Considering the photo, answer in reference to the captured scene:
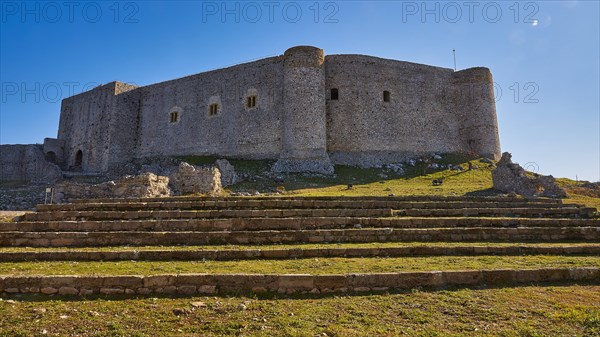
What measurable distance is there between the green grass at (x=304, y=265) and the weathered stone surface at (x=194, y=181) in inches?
453

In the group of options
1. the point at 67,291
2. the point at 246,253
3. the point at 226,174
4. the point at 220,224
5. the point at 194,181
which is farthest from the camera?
the point at 226,174

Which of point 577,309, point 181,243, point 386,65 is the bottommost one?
point 577,309

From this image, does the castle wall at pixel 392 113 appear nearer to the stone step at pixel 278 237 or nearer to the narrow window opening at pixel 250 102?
the narrow window opening at pixel 250 102

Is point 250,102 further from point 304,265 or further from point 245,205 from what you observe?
point 304,265

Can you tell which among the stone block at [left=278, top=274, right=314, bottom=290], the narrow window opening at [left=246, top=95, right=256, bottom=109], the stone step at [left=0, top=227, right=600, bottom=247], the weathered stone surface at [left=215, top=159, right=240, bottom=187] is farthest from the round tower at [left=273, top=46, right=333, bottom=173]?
the stone block at [left=278, top=274, right=314, bottom=290]

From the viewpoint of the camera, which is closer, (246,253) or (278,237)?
(246,253)

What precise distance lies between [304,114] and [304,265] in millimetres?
21276

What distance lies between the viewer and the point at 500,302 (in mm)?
6004

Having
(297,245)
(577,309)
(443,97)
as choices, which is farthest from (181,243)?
(443,97)

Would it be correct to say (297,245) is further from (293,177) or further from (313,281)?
(293,177)

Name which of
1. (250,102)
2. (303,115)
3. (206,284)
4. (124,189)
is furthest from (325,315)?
(250,102)

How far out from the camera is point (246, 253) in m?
8.54

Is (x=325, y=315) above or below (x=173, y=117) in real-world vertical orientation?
below

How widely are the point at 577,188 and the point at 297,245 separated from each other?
21242mm
